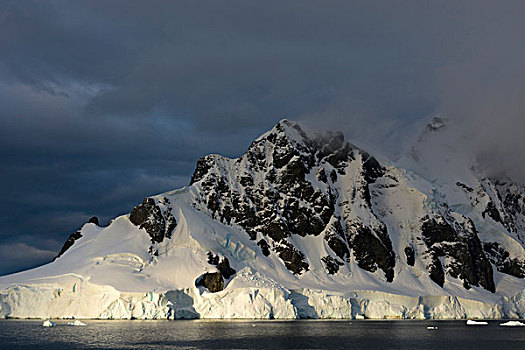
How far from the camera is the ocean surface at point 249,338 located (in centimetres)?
9094

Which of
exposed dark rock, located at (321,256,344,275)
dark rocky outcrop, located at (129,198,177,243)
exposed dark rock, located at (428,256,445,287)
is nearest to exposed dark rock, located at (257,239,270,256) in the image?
exposed dark rock, located at (321,256,344,275)

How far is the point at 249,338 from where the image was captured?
328ft

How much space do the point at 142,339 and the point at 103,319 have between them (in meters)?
60.8

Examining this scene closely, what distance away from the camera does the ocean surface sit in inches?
3580

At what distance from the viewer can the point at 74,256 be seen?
17875 centimetres

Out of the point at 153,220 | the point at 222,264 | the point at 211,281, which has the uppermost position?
the point at 153,220

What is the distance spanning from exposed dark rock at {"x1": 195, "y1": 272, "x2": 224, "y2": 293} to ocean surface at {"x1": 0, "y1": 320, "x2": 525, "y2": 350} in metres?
35.8

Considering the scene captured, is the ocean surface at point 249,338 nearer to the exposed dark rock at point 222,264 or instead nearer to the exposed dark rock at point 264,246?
the exposed dark rock at point 222,264

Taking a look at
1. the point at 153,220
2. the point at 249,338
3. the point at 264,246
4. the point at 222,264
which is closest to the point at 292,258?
the point at 264,246

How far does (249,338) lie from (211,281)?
6607 cm

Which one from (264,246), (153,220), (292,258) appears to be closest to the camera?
(153,220)

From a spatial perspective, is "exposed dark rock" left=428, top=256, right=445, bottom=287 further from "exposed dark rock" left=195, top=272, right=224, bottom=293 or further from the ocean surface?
"exposed dark rock" left=195, top=272, right=224, bottom=293

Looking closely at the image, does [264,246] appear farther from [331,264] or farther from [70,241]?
[70,241]

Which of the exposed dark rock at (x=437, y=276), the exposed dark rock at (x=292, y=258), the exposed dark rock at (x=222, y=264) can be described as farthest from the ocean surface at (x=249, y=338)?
the exposed dark rock at (x=437, y=276)
